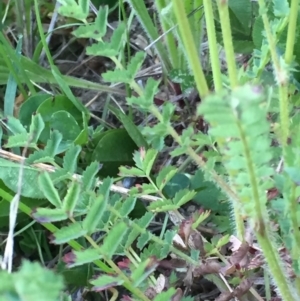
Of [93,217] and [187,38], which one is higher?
[187,38]

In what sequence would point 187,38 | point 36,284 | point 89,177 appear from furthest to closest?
1. point 89,177
2. point 187,38
3. point 36,284

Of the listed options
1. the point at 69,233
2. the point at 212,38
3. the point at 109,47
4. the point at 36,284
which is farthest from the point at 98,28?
the point at 36,284

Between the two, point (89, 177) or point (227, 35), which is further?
point (89, 177)

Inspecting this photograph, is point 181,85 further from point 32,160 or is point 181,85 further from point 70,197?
point 70,197

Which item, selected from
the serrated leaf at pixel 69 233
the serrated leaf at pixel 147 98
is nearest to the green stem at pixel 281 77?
the serrated leaf at pixel 147 98

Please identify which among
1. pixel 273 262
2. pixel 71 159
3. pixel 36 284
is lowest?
pixel 273 262

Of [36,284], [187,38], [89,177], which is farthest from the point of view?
[89,177]

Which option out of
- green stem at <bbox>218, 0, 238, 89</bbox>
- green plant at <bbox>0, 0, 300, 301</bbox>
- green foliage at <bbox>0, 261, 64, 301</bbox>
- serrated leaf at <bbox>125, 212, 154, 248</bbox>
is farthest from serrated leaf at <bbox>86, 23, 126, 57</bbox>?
green foliage at <bbox>0, 261, 64, 301</bbox>

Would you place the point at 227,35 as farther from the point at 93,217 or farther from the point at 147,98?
the point at 93,217

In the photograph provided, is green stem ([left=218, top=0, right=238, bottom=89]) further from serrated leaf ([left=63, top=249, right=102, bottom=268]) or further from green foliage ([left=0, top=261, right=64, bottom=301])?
green foliage ([left=0, top=261, right=64, bottom=301])
